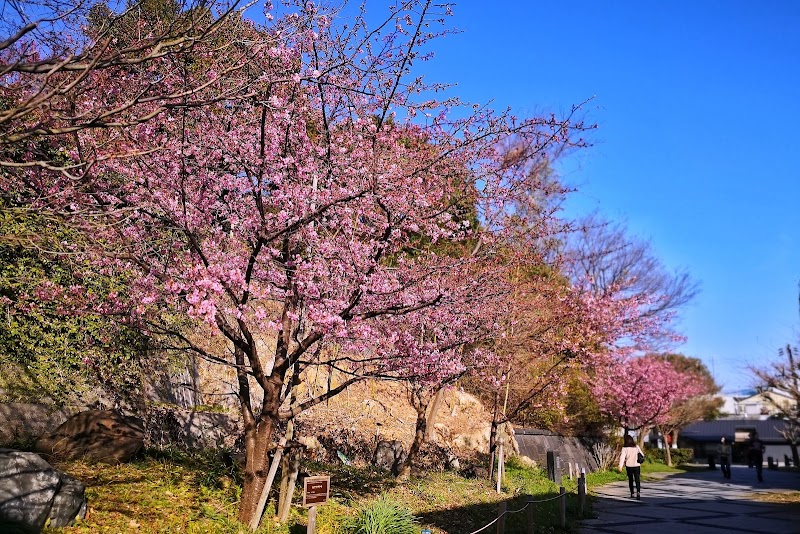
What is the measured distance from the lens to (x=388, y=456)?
46.3ft

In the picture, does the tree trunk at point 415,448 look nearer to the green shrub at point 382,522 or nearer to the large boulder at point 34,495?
the green shrub at point 382,522

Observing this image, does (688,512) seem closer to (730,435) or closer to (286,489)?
(286,489)

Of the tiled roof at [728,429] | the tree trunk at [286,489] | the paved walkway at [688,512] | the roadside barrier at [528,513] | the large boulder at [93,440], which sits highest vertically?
the tiled roof at [728,429]

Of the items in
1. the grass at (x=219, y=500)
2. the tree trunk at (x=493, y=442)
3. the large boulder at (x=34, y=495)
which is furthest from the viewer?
the tree trunk at (x=493, y=442)

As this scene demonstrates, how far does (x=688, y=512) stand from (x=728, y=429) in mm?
66122

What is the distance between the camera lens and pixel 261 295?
726 centimetres

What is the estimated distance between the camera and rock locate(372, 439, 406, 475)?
45.8 feet

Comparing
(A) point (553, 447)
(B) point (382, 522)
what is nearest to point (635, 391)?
(A) point (553, 447)

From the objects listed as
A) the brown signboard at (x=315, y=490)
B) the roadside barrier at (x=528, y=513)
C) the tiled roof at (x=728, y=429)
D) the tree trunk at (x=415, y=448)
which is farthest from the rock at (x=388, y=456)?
the tiled roof at (x=728, y=429)

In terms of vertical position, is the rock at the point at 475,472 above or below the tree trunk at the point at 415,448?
below

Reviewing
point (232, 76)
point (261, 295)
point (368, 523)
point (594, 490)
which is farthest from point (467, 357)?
point (594, 490)

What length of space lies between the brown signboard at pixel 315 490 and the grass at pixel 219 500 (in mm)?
793

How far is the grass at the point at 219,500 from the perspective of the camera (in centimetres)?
734

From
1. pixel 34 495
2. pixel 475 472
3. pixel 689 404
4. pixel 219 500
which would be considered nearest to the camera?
pixel 34 495
